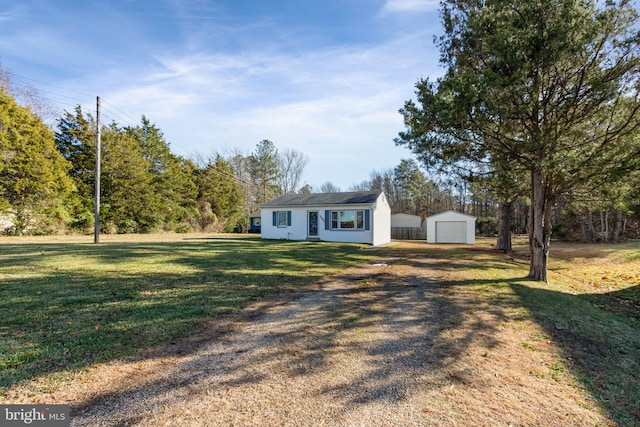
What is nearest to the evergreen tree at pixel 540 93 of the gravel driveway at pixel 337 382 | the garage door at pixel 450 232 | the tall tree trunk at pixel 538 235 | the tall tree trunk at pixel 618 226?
the tall tree trunk at pixel 538 235

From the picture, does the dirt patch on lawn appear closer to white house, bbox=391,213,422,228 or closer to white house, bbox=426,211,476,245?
white house, bbox=426,211,476,245

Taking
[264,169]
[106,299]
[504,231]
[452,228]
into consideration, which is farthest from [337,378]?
[264,169]

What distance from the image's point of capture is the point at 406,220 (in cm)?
3297

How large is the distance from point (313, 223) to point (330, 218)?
52.2 inches

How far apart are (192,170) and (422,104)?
95.6ft

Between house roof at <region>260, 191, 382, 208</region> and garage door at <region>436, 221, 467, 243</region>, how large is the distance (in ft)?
24.4

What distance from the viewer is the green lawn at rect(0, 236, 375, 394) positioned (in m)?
3.21

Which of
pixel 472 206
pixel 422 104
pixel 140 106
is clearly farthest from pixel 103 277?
pixel 472 206

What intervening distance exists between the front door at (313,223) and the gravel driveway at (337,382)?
15146 mm

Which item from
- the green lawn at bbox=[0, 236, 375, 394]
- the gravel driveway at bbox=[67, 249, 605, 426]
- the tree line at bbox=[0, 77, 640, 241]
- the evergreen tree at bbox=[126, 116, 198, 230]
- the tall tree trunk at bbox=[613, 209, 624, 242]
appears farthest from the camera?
the evergreen tree at bbox=[126, 116, 198, 230]

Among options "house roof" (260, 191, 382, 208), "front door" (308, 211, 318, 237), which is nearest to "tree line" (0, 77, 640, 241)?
"house roof" (260, 191, 382, 208)

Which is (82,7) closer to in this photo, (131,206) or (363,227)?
(363,227)

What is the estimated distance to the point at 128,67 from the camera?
1219 cm

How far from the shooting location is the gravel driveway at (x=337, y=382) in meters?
2.31
